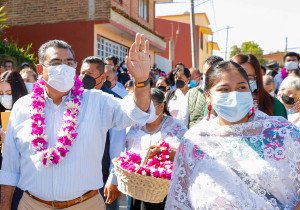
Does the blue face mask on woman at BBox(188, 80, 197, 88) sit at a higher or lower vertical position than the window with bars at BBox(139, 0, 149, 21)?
lower

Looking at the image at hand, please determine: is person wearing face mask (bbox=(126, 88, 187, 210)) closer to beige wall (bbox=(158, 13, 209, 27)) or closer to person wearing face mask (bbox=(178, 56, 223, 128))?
person wearing face mask (bbox=(178, 56, 223, 128))

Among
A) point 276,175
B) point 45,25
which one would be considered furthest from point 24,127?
point 45,25

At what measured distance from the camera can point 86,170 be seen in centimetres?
333

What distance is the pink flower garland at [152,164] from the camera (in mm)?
3822

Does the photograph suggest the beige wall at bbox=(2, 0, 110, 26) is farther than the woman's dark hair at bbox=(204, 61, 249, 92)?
Yes

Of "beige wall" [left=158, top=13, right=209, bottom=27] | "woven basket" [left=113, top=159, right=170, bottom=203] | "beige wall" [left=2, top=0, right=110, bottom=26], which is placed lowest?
"woven basket" [left=113, top=159, right=170, bottom=203]

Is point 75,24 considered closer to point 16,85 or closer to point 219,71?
point 16,85

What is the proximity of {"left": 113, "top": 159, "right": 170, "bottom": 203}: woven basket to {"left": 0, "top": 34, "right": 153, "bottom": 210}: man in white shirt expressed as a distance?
1.09ft

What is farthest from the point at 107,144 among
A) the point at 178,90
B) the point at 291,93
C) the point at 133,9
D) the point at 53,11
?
the point at 133,9

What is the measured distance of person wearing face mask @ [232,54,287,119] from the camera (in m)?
4.13

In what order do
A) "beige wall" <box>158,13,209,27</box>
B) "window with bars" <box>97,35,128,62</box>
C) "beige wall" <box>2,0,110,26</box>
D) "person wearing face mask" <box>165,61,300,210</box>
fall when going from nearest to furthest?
"person wearing face mask" <box>165,61,300,210</box>, "beige wall" <box>2,0,110,26</box>, "window with bars" <box>97,35,128,62</box>, "beige wall" <box>158,13,209,27</box>

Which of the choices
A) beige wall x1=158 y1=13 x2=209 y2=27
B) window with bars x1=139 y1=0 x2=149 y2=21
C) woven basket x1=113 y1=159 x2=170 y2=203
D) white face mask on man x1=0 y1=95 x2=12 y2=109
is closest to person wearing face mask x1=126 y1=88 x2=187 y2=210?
woven basket x1=113 y1=159 x2=170 y2=203

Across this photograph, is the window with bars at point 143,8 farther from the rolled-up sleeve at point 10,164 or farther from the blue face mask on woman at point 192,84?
the rolled-up sleeve at point 10,164

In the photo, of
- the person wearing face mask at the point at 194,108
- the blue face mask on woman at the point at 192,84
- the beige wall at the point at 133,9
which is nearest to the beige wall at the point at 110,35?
the beige wall at the point at 133,9
